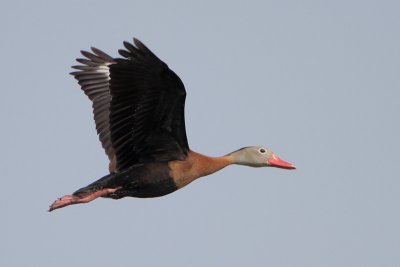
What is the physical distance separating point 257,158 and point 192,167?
1.47 metres

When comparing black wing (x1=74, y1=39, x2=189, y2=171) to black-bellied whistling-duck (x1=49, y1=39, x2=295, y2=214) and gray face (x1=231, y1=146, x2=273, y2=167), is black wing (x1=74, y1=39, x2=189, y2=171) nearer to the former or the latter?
black-bellied whistling-duck (x1=49, y1=39, x2=295, y2=214)

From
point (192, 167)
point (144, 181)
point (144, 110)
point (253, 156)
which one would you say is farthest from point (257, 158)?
point (144, 110)

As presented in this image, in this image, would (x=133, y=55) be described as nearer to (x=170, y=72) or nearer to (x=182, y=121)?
(x=170, y=72)

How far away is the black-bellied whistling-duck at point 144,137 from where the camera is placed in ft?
34.6

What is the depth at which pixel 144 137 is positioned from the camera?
11.4 m

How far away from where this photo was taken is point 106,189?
11328 millimetres

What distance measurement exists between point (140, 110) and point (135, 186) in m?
1.09

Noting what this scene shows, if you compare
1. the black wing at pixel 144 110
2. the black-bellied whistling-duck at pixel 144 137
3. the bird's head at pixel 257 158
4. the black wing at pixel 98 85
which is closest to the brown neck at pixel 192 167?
the black-bellied whistling-duck at pixel 144 137

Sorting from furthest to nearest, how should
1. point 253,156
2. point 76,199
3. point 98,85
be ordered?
1. point 98,85
2. point 253,156
3. point 76,199

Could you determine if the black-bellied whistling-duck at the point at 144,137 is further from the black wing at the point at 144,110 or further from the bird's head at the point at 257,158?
the bird's head at the point at 257,158

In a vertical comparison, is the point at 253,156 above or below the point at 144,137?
below

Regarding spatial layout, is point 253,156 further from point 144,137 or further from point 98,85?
point 98,85

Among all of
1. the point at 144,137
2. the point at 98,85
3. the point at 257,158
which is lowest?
the point at 257,158

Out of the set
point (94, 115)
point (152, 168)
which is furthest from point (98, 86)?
point (152, 168)
